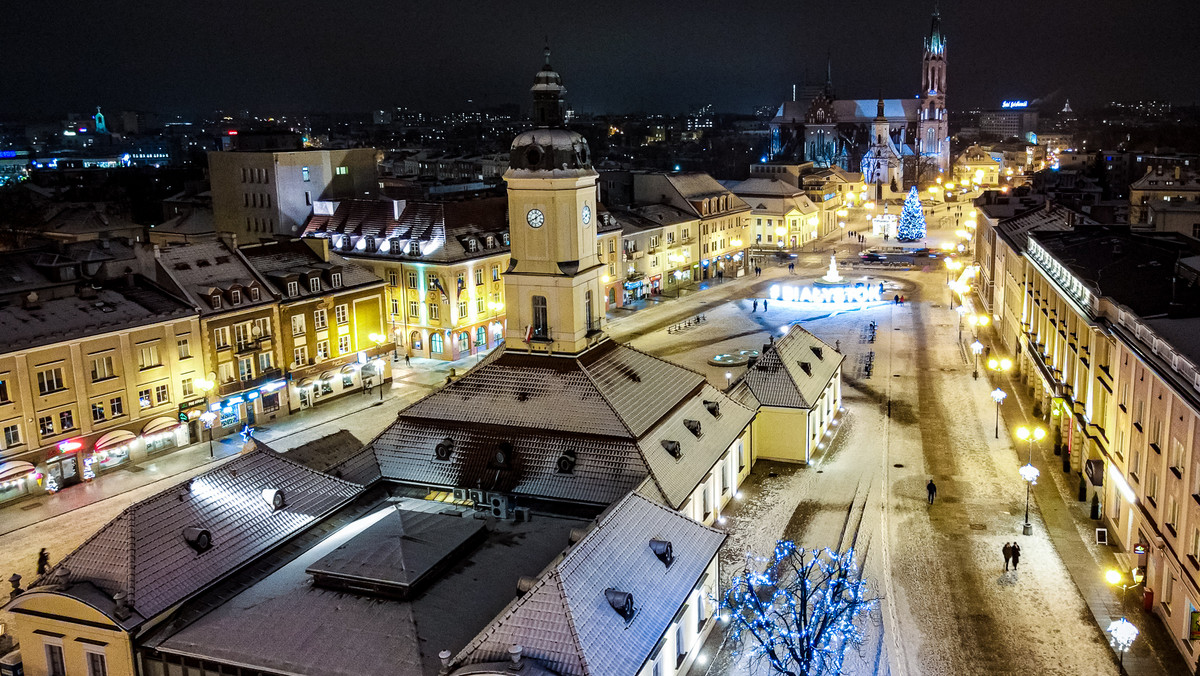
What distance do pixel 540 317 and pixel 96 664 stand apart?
21606mm

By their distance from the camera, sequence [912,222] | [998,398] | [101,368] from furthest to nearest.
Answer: [912,222], [998,398], [101,368]

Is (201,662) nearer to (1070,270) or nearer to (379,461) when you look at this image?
(379,461)

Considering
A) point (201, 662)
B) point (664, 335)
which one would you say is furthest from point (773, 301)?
point (201, 662)

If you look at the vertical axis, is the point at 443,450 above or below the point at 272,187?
below

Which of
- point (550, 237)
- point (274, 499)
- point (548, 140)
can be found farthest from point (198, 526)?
point (548, 140)

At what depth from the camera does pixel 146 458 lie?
5472cm

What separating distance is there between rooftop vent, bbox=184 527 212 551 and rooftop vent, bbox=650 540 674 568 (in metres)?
14.1

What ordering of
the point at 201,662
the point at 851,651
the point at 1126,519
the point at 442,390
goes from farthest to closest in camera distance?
the point at 442,390
the point at 1126,519
the point at 851,651
the point at 201,662

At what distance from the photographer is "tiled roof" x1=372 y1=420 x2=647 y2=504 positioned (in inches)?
1431

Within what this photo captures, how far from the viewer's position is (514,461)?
1491 inches

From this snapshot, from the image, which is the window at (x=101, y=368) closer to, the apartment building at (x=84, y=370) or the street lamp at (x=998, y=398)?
the apartment building at (x=84, y=370)

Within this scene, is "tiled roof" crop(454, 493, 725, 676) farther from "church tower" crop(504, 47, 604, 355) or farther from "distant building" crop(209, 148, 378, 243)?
"distant building" crop(209, 148, 378, 243)

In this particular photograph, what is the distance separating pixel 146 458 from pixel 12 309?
1082cm

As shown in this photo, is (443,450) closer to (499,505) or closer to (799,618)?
(499,505)
